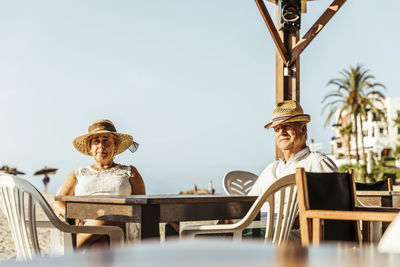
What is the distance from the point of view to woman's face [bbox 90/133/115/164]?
13.3 ft

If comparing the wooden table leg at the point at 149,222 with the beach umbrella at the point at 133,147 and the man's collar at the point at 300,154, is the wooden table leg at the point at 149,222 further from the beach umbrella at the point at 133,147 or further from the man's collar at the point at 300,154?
the beach umbrella at the point at 133,147

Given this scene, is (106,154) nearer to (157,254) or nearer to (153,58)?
(157,254)

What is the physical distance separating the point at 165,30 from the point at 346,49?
21061 millimetres

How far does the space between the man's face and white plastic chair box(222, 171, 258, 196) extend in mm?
919

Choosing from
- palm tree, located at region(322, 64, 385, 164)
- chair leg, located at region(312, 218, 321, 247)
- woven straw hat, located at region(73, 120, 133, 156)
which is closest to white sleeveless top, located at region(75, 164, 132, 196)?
woven straw hat, located at region(73, 120, 133, 156)

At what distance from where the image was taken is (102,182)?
12.9 ft

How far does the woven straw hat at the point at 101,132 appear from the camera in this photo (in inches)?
165

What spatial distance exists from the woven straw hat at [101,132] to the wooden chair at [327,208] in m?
1.96

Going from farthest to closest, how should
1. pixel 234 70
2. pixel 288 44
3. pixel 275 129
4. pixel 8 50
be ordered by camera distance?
pixel 234 70 → pixel 8 50 → pixel 288 44 → pixel 275 129

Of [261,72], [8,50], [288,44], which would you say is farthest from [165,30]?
[288,44]

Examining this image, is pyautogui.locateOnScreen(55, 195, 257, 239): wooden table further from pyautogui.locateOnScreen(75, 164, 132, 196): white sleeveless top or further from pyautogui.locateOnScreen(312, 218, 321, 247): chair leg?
pyautogui.locateOnScreen(75, 164, 132, 196): white sleeveless top

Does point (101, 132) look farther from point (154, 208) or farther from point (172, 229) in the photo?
point (154, 208)

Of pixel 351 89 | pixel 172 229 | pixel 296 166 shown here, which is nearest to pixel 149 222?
pixel 172 229

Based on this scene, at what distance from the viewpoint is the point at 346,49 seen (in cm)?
6375
